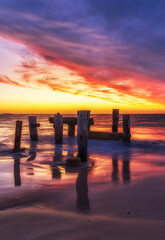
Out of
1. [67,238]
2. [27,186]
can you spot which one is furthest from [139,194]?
[27,186]

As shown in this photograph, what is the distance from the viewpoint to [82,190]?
4238 mm

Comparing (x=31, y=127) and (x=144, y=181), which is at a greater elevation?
(x=31, y=127)

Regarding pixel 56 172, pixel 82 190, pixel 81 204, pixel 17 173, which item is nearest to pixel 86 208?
pixel 81 204

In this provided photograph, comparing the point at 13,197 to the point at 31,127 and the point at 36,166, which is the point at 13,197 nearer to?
the point at 36,166

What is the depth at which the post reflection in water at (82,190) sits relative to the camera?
340 centimetres

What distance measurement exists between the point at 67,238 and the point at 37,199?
1500 mm

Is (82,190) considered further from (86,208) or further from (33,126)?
(33,126)

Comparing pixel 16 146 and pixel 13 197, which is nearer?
pixel 13 197

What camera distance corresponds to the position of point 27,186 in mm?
4410

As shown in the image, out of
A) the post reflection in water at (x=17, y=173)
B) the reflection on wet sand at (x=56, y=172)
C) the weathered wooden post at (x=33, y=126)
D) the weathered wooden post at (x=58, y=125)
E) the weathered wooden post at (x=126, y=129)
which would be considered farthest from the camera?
the weathered wooden post at (x=33, y=126)

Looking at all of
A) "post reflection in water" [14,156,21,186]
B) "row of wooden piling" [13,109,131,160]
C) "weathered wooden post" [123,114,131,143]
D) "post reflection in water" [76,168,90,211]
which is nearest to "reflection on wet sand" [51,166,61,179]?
"post reflection in water" [76,168,90,211]

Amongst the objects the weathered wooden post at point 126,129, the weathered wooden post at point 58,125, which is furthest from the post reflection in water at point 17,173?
the weathered wooden post at point 126,129

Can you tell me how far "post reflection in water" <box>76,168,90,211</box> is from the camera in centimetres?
340

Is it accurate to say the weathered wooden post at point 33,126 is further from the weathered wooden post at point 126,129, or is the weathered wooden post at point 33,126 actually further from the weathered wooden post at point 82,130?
the weathered wooden post at point 82,130
